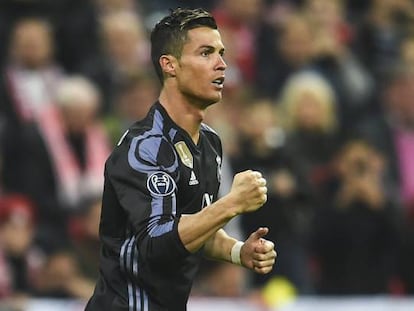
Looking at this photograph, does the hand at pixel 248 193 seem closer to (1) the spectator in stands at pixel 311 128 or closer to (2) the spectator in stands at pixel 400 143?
(1) the spectator in stands at pixel 311 128

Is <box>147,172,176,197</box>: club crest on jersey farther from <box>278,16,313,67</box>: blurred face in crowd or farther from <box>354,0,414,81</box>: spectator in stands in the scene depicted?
<box>354,0,414,81</box>: spectator in stands

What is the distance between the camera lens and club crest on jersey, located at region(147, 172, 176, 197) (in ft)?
17.6

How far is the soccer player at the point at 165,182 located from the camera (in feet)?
17.7

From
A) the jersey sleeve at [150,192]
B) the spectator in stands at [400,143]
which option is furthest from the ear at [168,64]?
the spectator in stands at [400,143]

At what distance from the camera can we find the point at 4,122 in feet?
31.7

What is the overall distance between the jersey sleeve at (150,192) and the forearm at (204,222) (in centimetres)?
3

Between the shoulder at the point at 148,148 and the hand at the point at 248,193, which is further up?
the shoulder at the point at 148,148

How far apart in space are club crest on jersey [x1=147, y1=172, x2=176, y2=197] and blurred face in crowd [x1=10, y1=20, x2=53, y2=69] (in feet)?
15.7

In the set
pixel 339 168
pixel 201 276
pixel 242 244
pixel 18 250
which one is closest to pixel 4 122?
pixel 18 250

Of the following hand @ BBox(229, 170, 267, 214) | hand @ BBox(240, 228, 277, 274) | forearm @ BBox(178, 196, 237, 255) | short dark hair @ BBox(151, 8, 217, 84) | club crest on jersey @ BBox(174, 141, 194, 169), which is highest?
short dark hair @ BBox(151, 8, 217, 84)

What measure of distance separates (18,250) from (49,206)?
0.52m

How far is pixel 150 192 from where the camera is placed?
5.37m

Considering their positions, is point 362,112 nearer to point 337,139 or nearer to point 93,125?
point 337,139

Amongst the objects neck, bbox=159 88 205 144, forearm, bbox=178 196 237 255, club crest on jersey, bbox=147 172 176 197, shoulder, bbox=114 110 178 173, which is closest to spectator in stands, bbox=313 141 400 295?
neck, bbox=159 88 205 144
